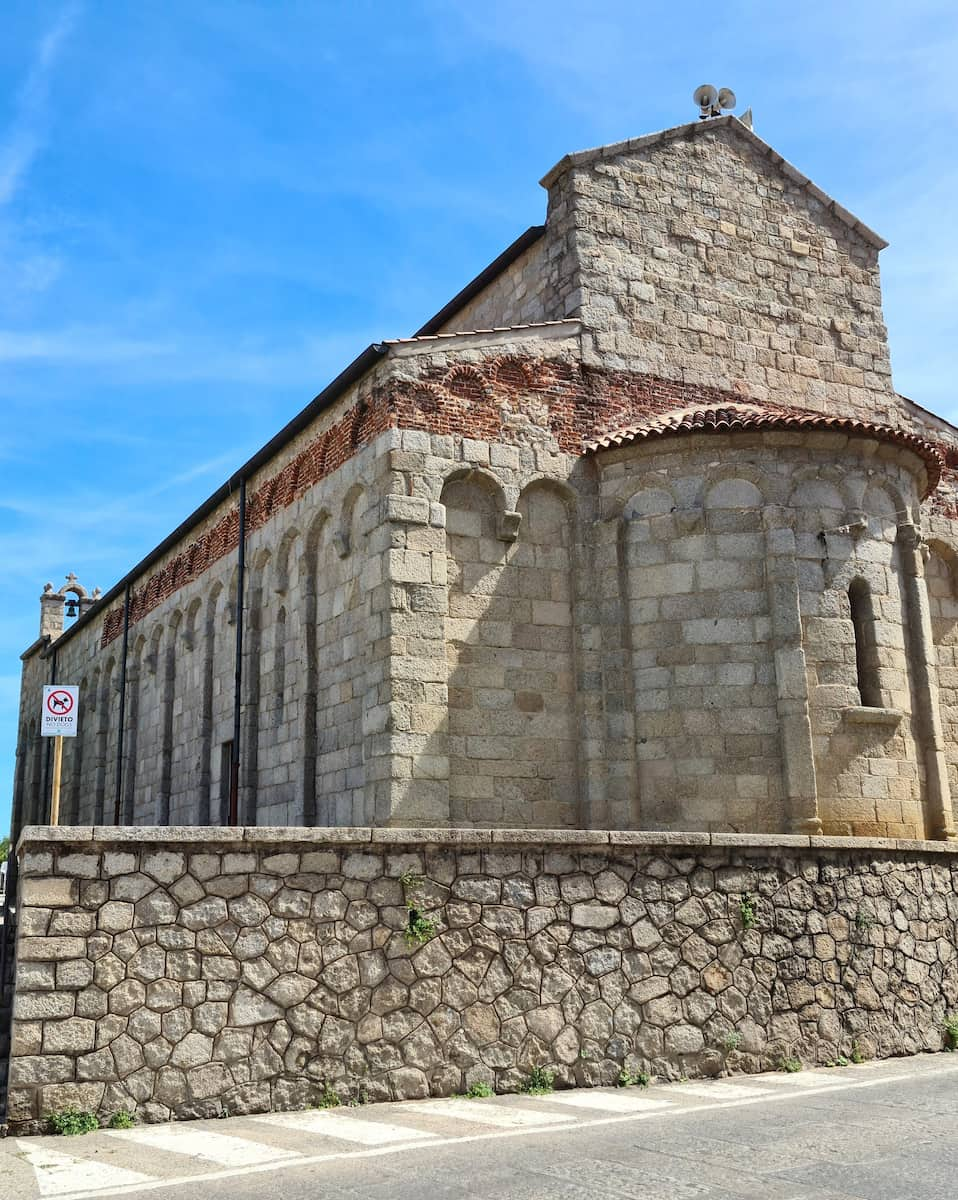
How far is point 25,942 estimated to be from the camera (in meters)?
7.73

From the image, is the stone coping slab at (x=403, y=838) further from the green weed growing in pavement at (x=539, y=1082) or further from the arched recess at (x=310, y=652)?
the arched recess at (x=310, y=652)

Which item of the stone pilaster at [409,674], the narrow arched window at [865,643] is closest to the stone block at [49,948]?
the stone pilaster at [409,674]

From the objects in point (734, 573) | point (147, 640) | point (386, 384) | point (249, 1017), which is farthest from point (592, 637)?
point (147, 640)

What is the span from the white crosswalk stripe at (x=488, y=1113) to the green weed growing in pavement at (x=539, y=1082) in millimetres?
426

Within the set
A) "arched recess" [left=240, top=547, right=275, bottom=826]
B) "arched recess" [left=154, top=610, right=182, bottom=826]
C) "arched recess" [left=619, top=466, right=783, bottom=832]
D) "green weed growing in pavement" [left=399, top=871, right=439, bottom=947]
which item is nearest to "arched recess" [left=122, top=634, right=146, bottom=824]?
"arched recess" [left=154, top=610, right=182, bottom=826]

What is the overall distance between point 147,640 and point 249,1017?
16.3 m

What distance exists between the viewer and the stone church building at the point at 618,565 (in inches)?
511

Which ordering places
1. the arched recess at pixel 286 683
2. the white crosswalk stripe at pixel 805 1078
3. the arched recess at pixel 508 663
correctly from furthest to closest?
1. the arched recess at pixel 286 683
2. the arched recess at pixel 508 663
3. the white crosswalk stripe at pixel 805 1078

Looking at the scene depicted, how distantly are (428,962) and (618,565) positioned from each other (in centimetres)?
633

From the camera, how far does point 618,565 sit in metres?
14.0

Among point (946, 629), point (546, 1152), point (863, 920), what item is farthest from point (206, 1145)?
point (946, 629)

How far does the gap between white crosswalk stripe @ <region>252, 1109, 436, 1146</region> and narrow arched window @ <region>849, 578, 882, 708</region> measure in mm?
7781

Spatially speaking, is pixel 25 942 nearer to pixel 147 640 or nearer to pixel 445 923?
pixel 445 923

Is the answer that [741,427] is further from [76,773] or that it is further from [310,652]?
[76,773]
